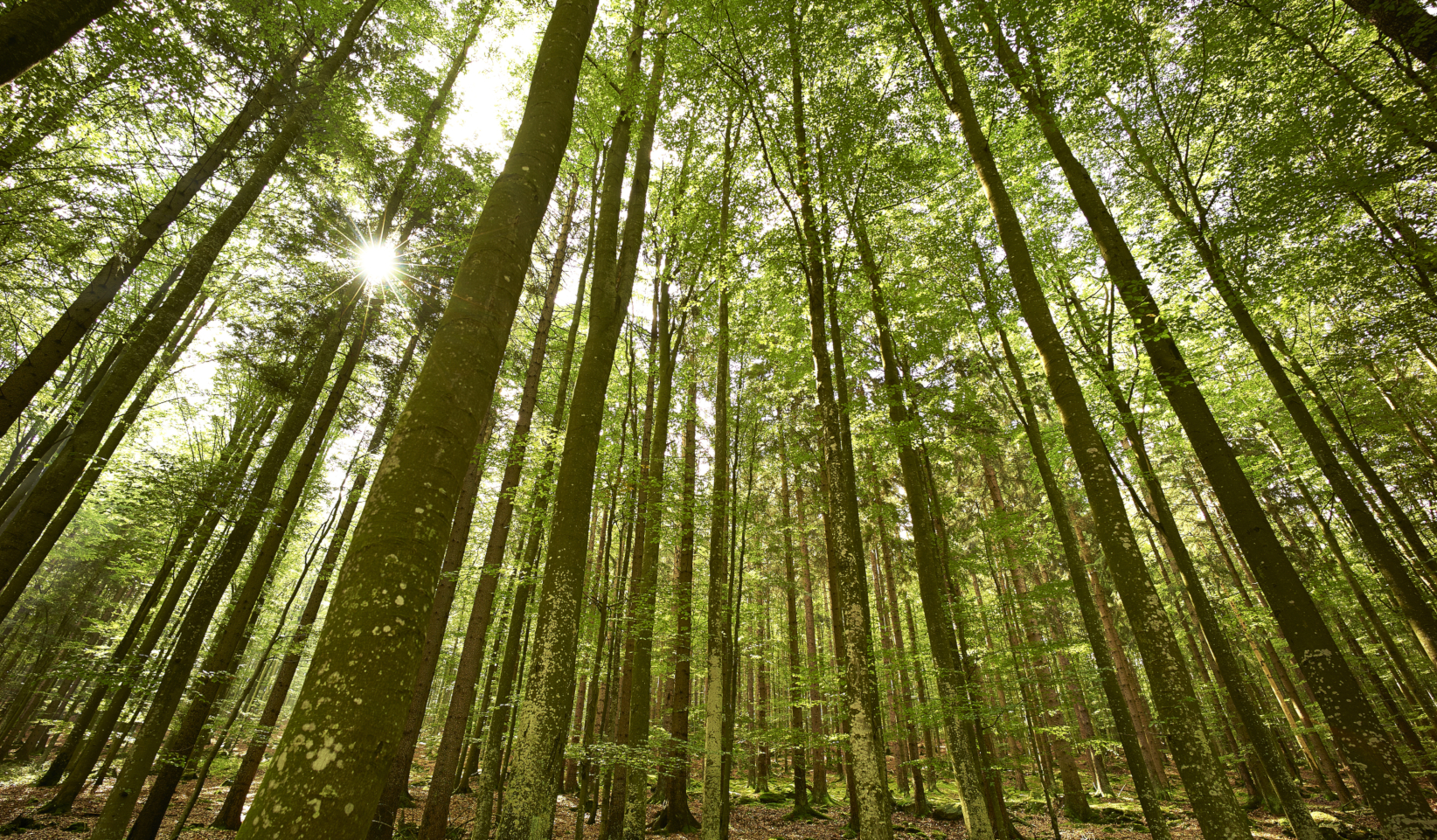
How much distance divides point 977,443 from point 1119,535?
538 centimetres

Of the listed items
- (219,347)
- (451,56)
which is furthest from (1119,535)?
(219,347)

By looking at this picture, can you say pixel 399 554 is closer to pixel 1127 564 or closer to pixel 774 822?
pixel 1127 564

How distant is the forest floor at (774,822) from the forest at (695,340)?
0.25m

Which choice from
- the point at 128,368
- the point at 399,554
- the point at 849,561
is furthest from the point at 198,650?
the point at 849,561

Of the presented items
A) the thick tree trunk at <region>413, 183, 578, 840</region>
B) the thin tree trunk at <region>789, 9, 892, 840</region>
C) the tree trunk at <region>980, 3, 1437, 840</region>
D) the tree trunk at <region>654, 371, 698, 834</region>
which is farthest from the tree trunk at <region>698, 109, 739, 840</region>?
the tree trunk at <region>980, 3, 1437, 840</region>

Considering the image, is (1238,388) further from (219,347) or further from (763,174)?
(219,347)

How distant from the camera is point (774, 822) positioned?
1489 centimetres

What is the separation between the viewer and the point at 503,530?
10.0m

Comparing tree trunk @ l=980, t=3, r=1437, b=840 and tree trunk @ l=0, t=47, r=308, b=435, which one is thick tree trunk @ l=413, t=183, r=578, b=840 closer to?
tree trunk @ l=0, t=47, r=308, b=435

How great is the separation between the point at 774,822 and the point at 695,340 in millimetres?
14382

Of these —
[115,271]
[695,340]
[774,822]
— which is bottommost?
[774,822]

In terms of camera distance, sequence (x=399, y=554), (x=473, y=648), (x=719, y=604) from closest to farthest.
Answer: (x=399, y=554) → (x=719, y=604) → (x=473, y=648)

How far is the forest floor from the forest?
10.0 inches

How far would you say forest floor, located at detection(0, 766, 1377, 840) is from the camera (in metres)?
11.4
